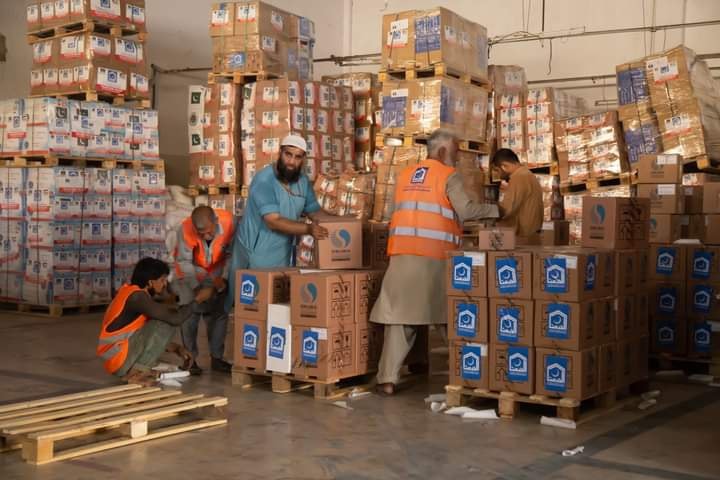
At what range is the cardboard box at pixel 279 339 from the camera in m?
6.45

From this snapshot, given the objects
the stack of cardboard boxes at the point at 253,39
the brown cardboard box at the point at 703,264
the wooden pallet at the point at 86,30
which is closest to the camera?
the brown cardboard box at the point at 703,264

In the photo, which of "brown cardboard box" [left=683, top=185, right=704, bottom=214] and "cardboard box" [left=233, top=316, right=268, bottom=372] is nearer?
"cardboard box" [left=233, top=316, right=268, bottom=372]

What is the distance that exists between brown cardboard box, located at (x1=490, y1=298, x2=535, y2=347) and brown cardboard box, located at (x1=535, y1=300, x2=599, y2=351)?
42 millimetres

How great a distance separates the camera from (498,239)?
595cm

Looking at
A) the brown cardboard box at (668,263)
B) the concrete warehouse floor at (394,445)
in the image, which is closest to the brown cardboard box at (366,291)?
the concrete warehouse floor at (394,445)

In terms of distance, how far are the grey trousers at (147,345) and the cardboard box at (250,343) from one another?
48 centimetres

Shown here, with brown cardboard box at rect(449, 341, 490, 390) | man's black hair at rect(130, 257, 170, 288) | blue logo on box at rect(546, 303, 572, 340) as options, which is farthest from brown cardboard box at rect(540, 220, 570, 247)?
man's black hair at rect(130, 257, 170, 288)

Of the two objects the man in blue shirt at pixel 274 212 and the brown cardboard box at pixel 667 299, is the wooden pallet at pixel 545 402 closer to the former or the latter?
the brown cardboard box at pixel 667 299

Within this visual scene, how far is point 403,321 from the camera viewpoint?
6.40 m

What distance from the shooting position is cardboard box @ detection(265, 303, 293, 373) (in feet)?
21.1

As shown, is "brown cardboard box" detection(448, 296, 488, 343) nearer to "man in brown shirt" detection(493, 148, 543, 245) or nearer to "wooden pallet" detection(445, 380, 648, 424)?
"wooden pallet" detection(445, 380, 648, 424)

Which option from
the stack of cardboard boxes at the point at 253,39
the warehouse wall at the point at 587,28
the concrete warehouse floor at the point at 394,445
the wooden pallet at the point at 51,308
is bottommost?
the concrete warehouse floor at the point at 394,445

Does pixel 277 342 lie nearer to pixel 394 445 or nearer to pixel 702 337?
pixel 394 445

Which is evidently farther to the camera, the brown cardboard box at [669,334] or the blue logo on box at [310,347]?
the brown cardboard box at [669,334]
